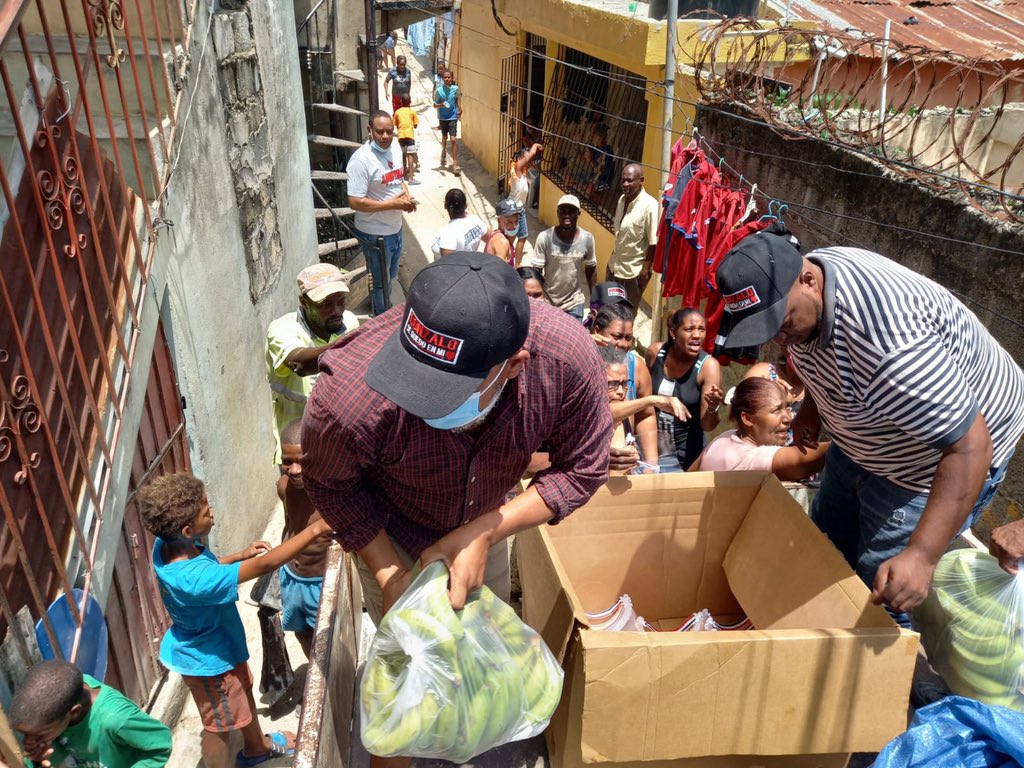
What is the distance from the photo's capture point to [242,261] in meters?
4.66

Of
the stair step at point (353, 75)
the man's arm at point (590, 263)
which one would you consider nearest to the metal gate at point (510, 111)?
the stair step at point (353, 75)

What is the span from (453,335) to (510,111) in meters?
11.3

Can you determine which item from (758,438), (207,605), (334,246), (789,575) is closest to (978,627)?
(789,575)

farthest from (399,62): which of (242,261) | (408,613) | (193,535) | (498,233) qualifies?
(408,613)

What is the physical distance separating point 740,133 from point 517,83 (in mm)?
6475

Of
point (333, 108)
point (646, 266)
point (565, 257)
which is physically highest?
point (333, 108)

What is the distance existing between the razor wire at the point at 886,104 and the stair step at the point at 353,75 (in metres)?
5.21

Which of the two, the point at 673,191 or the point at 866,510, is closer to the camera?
the point at 866,510

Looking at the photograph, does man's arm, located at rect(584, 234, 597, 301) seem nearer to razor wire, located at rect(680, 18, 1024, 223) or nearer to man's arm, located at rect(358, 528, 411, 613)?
razor wire, located at rect(680, 18, 1024, 223)

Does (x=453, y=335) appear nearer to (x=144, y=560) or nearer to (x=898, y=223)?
(x=144, y=560)

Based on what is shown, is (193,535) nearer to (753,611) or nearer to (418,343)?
(418,343)

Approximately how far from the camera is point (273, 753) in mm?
3359

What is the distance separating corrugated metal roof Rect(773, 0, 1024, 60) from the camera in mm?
7266

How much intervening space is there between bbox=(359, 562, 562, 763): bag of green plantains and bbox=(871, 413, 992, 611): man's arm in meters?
0.95
